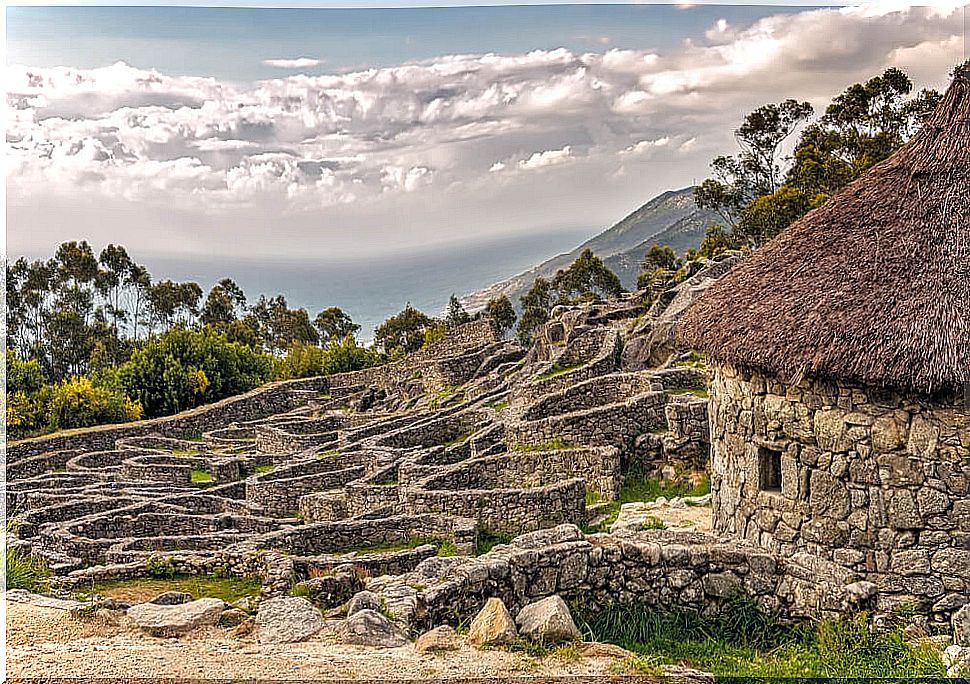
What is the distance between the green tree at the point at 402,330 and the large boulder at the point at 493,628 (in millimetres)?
33081

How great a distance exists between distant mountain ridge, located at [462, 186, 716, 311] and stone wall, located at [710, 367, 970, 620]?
12.2 feet

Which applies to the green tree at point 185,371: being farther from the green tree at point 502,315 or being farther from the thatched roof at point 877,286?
the thatched roof at point 877,286

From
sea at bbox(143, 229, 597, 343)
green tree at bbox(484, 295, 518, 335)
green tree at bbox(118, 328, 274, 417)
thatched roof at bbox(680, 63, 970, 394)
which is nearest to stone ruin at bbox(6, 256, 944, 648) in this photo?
thatched roof at bbox(680, 63, 970, 394)

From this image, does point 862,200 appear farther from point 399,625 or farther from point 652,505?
point 399,625

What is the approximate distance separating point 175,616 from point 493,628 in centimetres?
181

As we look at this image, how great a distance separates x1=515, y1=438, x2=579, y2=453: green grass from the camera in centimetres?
1209

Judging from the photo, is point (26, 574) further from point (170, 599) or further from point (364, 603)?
point (364, 603)

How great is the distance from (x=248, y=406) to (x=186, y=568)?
16.2m

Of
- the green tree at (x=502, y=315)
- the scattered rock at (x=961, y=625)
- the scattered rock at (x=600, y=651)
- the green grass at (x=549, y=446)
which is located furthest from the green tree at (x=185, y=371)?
the scattered rock at (x=961, y=625)

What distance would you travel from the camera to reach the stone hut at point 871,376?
6.16 metres

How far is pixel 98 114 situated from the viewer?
7797mm

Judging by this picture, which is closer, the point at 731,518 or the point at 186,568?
the point at 731,518

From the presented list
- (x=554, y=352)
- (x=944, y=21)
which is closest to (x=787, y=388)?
(x=944, y=21)

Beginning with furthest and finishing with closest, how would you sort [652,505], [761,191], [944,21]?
[761,191] < [652,505] < [944,21]
